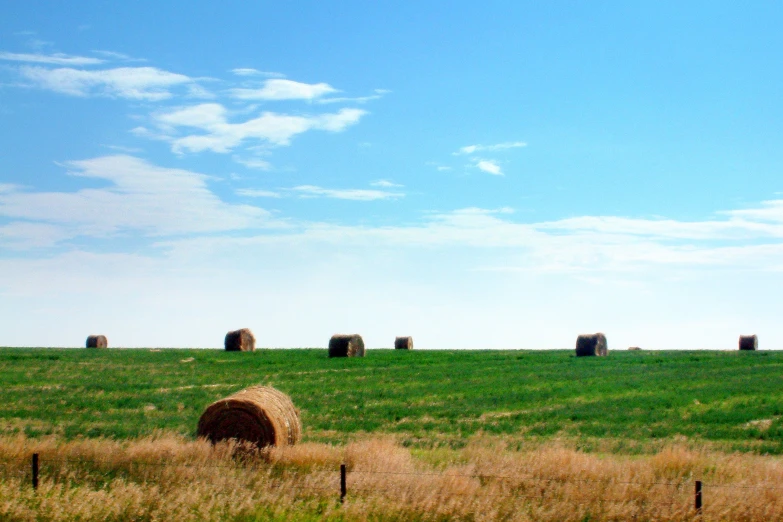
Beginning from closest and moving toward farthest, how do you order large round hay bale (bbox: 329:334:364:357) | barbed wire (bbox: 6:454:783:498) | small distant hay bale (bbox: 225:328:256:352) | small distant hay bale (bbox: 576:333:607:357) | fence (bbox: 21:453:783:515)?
fence (bbox: 21:453:783:515), barbed wire (bbox: 6:454:783:498), large round hay bale (bbox: 329:334:364:357), small distant hay bale (bbox: 576:333:607:357), small distant hay bale (bbox: 225:328:256:352)

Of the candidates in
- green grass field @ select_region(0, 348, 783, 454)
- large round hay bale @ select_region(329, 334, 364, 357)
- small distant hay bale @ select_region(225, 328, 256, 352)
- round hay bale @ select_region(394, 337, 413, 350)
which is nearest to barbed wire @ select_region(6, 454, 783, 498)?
green grass field @ select_region(0, 348, 783, 454)

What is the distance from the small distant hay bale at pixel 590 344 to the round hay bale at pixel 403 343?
16031 millimetres

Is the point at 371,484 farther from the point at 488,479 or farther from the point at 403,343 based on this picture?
the point at 403,343

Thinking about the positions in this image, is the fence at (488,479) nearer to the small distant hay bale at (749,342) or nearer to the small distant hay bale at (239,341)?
the small distant hay bale at (239,341)

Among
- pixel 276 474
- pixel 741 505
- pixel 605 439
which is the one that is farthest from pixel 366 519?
pixel 605 439

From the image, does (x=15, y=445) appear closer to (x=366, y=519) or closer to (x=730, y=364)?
(x=366, y=519)

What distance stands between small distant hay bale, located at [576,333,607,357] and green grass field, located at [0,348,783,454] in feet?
9.79

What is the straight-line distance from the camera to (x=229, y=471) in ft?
50.6

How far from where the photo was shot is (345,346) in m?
48.5

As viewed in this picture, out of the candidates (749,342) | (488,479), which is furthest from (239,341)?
(488,479)

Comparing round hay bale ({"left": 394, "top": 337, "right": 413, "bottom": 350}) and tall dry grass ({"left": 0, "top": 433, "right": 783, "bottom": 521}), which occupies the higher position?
round hay bale ({"left": 394, "top": 337, "right": 413, "bottom": 350})

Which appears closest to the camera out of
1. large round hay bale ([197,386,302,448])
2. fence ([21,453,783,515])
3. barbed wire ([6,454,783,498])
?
fence ([21,453,783,515])

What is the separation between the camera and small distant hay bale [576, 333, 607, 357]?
168 ft

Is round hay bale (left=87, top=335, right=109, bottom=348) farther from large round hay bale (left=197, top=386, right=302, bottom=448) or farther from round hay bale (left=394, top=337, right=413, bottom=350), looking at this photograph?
large round hay bale (left=197, top=386, right=302, bottom=448)
